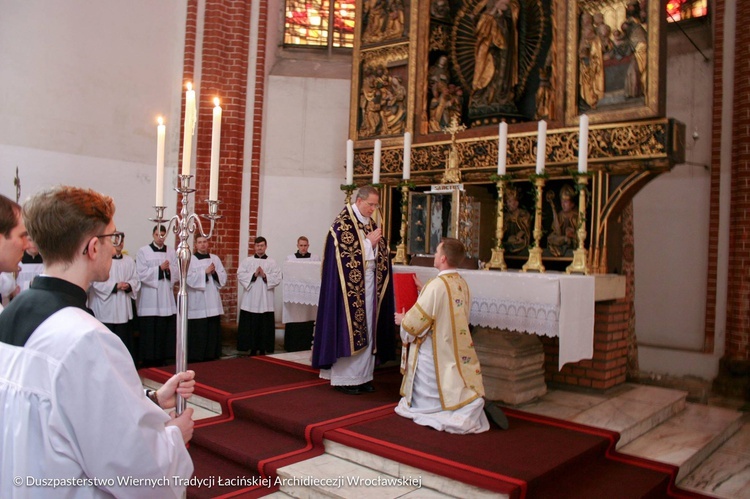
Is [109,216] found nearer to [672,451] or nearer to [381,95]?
[672,451]

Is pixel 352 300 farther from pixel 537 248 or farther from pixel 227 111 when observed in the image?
pixel 227 111

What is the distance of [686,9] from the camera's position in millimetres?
8500

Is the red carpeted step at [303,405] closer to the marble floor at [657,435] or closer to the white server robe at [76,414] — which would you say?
the marble floor at [657,435]

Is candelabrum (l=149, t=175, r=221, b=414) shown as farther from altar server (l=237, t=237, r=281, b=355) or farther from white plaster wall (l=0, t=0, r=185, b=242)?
white plaster wall (l=0, t=0, r=185, b=242)

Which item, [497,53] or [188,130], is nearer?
[188,130]

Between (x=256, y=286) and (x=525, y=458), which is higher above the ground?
(x=256, y=286)

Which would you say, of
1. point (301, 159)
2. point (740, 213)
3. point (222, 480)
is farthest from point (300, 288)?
point (740, 213)

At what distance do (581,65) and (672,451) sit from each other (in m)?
3.71

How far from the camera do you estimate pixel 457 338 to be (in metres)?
4.54

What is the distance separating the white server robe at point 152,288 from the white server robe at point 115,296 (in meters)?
0.19

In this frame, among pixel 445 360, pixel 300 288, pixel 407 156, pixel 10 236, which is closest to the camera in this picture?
pixel 10 236

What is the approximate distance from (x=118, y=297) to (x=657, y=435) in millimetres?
5973

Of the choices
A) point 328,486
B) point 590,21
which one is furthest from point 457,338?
point 590,21

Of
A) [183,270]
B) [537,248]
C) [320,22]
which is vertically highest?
[320,22]
